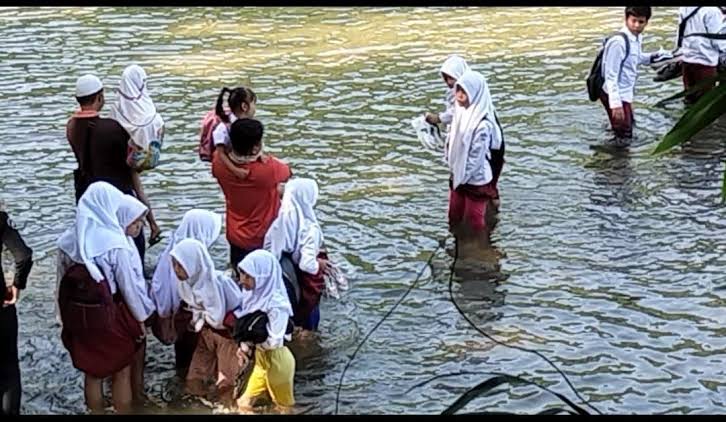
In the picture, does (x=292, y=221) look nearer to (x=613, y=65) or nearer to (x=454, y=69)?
(x=454, y=69)

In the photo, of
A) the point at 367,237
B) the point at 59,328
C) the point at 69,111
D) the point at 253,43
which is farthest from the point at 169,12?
the point at 59,328

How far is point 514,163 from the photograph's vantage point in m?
11.0

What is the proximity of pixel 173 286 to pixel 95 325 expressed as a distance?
582 millimetres

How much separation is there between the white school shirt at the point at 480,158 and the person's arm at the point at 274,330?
2.81 meters

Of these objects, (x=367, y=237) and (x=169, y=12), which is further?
(x=169, y=12)

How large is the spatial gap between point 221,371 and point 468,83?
3.04 metres

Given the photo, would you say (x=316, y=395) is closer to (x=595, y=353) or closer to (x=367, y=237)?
(x=595, y=353)

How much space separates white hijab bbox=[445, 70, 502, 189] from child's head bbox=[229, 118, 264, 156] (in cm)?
212

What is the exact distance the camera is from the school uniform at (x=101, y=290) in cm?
602

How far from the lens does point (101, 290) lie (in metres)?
6.02

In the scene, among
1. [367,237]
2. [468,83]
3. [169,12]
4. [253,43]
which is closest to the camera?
[468,83]

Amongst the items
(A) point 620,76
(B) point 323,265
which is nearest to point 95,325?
(B) point 323,265

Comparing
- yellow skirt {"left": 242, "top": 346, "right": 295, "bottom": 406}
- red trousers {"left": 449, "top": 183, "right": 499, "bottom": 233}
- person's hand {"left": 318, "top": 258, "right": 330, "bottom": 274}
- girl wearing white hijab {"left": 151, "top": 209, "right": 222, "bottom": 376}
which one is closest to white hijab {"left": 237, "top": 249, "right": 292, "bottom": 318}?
yellow skirt {"left": 242, "top": 346, "right": 295, "bottom": 406}

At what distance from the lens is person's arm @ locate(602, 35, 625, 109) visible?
1116cm
